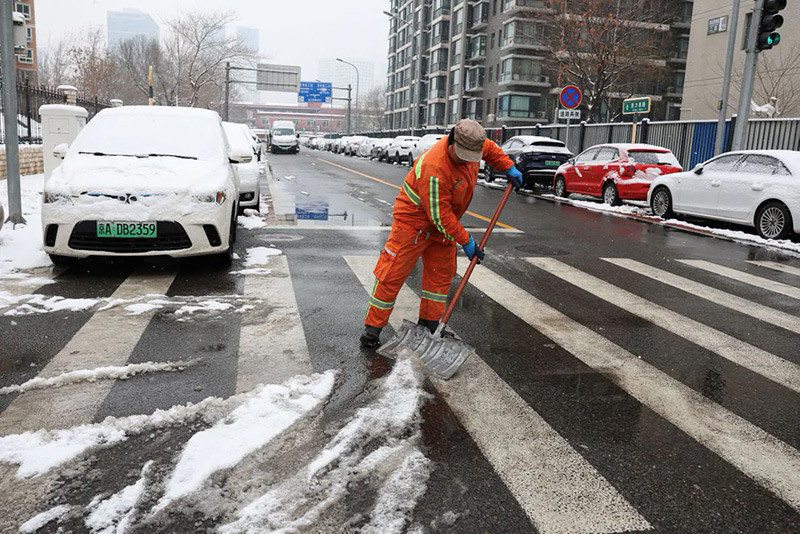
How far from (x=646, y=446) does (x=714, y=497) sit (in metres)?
0.47

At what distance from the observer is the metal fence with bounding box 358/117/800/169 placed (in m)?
17.2

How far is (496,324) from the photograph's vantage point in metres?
5.25

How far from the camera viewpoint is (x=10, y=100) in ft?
28.5

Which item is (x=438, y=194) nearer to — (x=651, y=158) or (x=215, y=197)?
(x=215, y=197)

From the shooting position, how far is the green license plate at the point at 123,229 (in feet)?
20.0

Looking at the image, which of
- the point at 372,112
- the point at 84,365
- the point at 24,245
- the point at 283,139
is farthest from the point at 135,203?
the point at 372,112

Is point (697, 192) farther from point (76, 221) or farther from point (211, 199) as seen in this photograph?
point (76, 221)

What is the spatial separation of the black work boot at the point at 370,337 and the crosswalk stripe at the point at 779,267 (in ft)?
18.8

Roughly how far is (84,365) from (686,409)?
3.45 meters

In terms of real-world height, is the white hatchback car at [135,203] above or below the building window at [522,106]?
below

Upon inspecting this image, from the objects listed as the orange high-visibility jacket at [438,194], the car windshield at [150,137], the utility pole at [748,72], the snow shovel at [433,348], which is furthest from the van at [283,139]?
the snow shovel at [433,348]

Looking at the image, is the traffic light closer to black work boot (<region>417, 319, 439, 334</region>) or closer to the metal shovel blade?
black work boot (<region>417, 319, 439, 334</region>)

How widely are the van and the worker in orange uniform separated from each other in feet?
132

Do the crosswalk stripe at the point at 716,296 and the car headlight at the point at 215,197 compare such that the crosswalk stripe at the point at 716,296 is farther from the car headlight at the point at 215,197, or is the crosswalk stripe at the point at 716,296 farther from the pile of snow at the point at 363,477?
the car headlight at the point at 215,197
